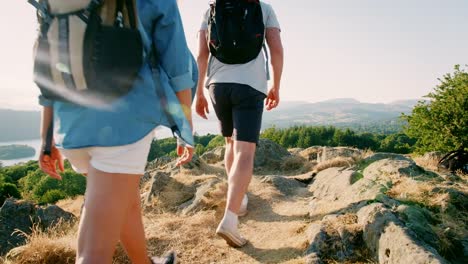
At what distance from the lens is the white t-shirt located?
3611mm

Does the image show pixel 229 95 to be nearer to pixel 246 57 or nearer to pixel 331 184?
pixel 246 57

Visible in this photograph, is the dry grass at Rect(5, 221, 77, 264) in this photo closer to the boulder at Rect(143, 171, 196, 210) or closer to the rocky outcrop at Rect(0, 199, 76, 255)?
the rocky outcrop at Rect(0, 199, 76, 255)

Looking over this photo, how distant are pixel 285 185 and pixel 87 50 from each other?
5459 millimetres

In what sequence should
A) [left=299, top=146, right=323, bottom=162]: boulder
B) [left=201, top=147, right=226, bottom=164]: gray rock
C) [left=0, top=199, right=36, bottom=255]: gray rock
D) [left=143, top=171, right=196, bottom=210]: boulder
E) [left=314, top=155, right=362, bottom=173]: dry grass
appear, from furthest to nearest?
[left=299, top=146, right=323, bottom=162]: boulder → [left=201, top=147, right=226, bottom=164]: gray rock → [left=314, top=155, right=362, bottom=173]: dry grass → [left=143, top=171, right=196, bottom=210]: boulder → [left=0, top=199, right=36, bottom=255]: gray rock

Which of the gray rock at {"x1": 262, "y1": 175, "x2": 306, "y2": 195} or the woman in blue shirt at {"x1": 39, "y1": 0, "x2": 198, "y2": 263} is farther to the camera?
the gray rock at {"x1": 262, "y1": 175, "x2": 306, "y2": 195}

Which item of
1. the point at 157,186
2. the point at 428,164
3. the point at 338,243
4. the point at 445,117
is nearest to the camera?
the point at 338,243

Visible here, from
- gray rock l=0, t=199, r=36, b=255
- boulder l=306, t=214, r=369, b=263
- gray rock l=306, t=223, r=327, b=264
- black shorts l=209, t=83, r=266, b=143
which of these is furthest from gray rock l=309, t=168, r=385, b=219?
gray rock l=0, t=199, r=36, b=255

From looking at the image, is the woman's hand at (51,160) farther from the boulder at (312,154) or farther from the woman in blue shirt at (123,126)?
the boulder at (312,154)

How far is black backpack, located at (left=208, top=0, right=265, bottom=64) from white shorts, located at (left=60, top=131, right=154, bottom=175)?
208 cm

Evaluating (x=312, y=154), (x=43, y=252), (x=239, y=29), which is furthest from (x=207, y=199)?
(x=312, y=154)

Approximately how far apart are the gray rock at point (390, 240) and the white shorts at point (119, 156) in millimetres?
2046

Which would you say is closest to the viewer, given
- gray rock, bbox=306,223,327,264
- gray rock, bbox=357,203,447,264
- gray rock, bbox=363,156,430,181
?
gray rock, bbox=357,203,447,264

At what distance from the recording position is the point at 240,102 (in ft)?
11.8

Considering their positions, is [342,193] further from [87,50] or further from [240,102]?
[87,50]
